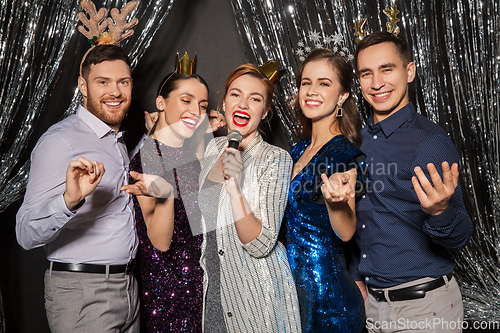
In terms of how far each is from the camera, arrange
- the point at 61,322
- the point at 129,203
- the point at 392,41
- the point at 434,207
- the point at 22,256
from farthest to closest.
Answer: the point at 22,256, the point at 129,203, the point at 392,41, the point at 61,322, the point at 434,207

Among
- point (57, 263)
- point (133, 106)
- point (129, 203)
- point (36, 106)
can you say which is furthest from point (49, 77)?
point (57, 263)

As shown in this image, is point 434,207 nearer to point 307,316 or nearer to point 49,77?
point 307,316

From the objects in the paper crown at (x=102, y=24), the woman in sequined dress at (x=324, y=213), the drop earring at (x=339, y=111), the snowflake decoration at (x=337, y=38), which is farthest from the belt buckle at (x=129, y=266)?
the snowflake decoration at (x=337, y=38)

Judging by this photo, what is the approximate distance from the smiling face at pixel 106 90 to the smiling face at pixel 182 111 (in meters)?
0.25

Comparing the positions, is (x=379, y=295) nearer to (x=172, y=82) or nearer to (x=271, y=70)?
(x=271, y=70)

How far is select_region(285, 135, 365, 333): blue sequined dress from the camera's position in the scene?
1.72 meters

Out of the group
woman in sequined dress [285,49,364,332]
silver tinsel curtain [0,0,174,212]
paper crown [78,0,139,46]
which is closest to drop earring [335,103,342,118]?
woman in sequined dress [285,49,364,332]

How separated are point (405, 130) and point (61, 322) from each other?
1972 mm

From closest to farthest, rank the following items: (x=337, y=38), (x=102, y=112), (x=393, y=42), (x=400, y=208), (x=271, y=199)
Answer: (x=271, y=199)
(x=400, y=208)
(x=393, y=42)
(x=102, y=112)
(x=337, y=38)

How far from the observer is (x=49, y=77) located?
7.91ft

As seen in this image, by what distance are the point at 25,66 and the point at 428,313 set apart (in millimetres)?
2679

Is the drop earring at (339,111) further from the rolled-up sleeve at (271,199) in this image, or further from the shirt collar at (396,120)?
the rolled-up sleeve at (271,199)

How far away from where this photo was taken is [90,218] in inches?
76.6

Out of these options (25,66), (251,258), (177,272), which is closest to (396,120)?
(251,258)
